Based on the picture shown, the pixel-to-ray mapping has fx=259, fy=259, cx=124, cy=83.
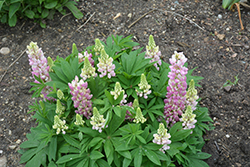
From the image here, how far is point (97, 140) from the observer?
2.72 meters

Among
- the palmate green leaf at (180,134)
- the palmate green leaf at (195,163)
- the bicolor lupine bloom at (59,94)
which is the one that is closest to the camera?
the bicolor lupine bloom at (59,94)

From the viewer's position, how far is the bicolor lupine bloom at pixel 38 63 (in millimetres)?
2792

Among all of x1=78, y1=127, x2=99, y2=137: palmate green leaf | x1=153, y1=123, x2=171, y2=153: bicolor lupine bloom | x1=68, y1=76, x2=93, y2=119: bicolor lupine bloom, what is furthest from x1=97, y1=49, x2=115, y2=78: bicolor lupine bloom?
x1=153, y1=123, x2=171, y2=153: bicolor lupine bloom

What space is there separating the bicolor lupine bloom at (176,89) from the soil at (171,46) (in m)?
1.01

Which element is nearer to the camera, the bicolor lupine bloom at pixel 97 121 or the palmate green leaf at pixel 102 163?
the bicolor lupine bloom at pixel 97 121

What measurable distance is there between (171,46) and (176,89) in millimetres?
2217

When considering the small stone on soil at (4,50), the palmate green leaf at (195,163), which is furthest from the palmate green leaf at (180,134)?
the small stone on soil at (4,50)

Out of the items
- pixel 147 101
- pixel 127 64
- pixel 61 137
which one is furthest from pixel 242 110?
pixel 61 137

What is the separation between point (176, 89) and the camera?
274 cm

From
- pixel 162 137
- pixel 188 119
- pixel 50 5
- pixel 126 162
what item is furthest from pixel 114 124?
pixel 50 5

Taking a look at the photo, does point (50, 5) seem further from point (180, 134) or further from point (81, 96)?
point (180, 134)

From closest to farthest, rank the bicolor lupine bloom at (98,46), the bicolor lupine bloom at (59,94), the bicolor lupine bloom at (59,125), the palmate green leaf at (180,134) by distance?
the bicolor lupine bloom at (59,125)
the bicolor lupine bloom at (59,94)
the palmate green leaf at (180,134)
the bicolor lupine bloom at (98,46)

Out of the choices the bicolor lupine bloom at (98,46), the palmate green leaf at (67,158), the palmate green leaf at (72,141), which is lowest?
the palmate green leaf at (67,158)

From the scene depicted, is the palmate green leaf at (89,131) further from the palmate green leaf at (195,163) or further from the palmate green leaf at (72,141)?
the palmate green leaf at (195,163)
